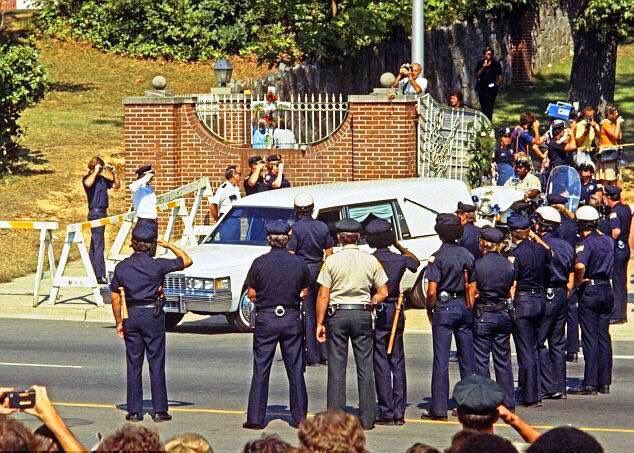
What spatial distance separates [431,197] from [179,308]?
12.9ft

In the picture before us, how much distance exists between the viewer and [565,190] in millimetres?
20391

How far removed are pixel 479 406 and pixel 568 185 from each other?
12.8 m

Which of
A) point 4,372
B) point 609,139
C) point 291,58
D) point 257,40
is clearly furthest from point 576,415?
point 257,40

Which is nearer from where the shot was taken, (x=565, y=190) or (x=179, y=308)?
(x=179, y=308)

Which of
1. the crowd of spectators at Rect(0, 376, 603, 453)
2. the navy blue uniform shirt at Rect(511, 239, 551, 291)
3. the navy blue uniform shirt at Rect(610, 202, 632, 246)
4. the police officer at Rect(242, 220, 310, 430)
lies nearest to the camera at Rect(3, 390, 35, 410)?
the crowd of spectators at Rect(0, 376, 603, 453)

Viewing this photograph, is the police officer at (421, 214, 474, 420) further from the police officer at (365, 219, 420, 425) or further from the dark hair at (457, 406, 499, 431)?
the dark hair at (457, 406, 499, 431)

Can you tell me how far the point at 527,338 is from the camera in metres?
14.3

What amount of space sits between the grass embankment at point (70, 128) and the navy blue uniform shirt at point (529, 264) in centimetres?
1118

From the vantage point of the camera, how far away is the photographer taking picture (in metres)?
25.7

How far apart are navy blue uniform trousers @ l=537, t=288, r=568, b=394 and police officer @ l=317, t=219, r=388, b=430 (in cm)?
210

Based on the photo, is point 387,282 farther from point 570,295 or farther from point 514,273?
point 570,295

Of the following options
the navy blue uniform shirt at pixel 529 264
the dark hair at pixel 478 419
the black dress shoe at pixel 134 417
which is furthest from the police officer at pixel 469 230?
the dark hair at pixel 478 419

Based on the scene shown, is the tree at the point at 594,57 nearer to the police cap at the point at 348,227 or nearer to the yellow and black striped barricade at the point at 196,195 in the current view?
the yellow and black striped barricade at the point at 196,195

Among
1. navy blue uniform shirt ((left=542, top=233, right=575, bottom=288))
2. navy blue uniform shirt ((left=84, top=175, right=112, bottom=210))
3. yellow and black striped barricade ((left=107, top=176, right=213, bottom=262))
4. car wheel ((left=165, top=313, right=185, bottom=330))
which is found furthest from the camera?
yellow and black striped barricade ((left=107, top=176, right=213, bottom=262))
